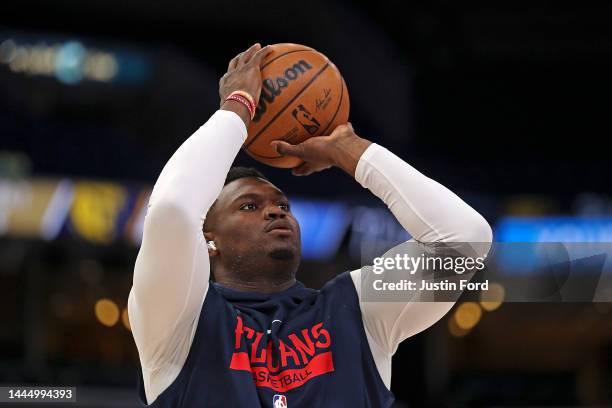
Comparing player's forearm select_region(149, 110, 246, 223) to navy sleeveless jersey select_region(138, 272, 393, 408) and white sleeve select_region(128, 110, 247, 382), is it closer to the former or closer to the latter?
white sleeve select_region(128, 110, 247, 382)

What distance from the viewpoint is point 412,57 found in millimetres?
13938

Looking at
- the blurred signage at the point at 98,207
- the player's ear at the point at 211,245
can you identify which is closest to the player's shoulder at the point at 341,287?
the player's ear at the point at 211,245

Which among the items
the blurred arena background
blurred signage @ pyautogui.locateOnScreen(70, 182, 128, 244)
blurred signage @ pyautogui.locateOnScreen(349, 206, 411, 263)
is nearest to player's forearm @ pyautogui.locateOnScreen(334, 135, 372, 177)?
the blurred arena background

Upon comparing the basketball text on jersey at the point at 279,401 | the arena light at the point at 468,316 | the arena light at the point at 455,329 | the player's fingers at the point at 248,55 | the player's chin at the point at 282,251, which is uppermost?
the player's fingers at the point at 248,55

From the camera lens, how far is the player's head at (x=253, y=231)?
323 cm

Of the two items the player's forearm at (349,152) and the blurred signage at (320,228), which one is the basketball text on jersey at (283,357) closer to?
the player's forearm at (349,152)

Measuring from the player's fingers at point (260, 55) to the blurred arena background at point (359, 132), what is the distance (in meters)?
5.90

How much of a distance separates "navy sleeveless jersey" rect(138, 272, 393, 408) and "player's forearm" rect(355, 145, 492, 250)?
1.16ft

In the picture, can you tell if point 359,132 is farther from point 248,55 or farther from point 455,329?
point 248,55

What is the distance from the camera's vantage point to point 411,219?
10.0 ft

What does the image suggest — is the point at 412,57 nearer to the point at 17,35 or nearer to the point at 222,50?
the point at 222,50

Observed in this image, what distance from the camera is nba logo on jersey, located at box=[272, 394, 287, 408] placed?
115 inches

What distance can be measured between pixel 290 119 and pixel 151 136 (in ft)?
29.3

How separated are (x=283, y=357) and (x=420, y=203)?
0.63 metres
